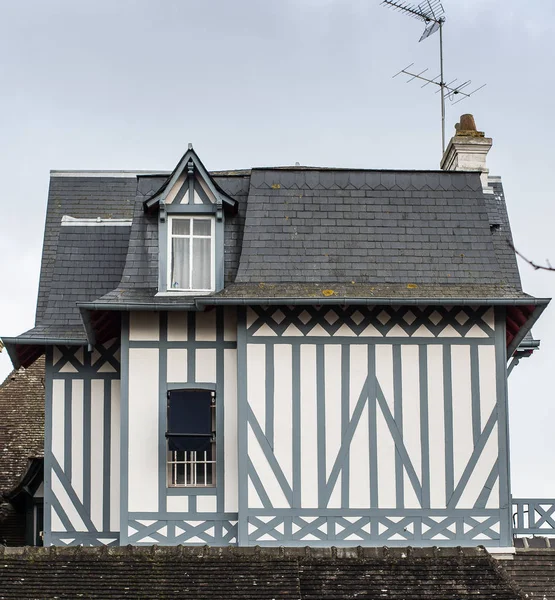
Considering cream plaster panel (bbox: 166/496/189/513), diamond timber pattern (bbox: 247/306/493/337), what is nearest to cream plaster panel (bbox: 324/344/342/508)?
diamond timber pattern (bbox: 247/306/493/337)

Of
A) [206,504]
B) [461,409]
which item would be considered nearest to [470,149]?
[461,409]

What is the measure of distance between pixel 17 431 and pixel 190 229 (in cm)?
887

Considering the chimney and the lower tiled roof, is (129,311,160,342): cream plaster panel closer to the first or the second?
the lower tiled roof

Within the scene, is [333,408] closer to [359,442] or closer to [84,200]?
[359,442]

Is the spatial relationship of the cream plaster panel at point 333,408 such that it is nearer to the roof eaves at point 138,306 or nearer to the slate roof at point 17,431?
the roof eaves at point 138,306

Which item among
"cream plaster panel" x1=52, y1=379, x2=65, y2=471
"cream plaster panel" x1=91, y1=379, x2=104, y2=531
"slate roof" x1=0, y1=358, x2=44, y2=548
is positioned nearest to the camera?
"cream plaster panel" x1=91, y1=379, x2=104, y2=531

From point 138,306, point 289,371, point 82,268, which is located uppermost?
point 82,268

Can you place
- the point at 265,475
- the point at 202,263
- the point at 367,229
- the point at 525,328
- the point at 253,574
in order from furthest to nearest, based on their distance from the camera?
the point at 367,229 < the point at 202,263 < the point at 525,328 < the point at 265,475 < the point at 253,574

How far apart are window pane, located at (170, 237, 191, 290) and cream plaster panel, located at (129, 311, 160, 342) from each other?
611 millimetres

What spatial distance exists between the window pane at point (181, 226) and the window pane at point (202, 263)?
19 cm

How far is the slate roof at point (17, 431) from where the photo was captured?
71.9ft

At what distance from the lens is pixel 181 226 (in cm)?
1720

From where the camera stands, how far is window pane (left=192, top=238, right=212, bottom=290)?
1705cm

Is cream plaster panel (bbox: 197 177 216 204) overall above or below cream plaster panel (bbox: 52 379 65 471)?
above
